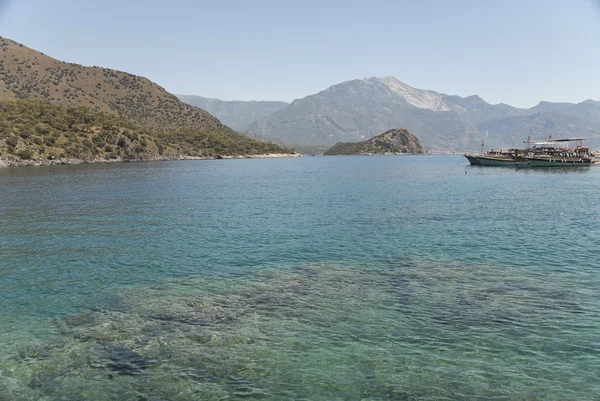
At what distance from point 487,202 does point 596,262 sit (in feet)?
119

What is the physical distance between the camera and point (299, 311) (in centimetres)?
1953

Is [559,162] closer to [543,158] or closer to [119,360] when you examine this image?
[543,158]

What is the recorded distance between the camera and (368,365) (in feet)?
47.0

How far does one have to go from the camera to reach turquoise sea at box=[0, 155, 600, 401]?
1330 cm

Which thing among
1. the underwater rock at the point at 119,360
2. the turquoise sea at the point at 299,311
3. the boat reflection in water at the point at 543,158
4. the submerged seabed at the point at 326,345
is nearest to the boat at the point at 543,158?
the boat reflection in water at the point at 543,158

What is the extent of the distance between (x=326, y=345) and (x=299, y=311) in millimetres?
3794

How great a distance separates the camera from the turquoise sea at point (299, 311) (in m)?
13.3

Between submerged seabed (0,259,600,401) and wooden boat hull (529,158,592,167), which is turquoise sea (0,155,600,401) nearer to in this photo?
submerged seabed (0,259,600,401)

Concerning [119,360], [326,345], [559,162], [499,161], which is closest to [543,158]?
[559,162]

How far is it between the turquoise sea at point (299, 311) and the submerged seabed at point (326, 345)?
0.08 meters

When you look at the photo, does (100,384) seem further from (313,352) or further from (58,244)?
(58,244)

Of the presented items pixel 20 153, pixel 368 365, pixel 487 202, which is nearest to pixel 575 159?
pixel 487 202

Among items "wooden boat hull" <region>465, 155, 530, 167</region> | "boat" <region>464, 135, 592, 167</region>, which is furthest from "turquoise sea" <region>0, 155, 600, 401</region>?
"boat" <region>464, 135, 592, 167</region>

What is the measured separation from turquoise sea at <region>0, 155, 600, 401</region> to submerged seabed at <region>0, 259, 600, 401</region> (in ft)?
0.26
